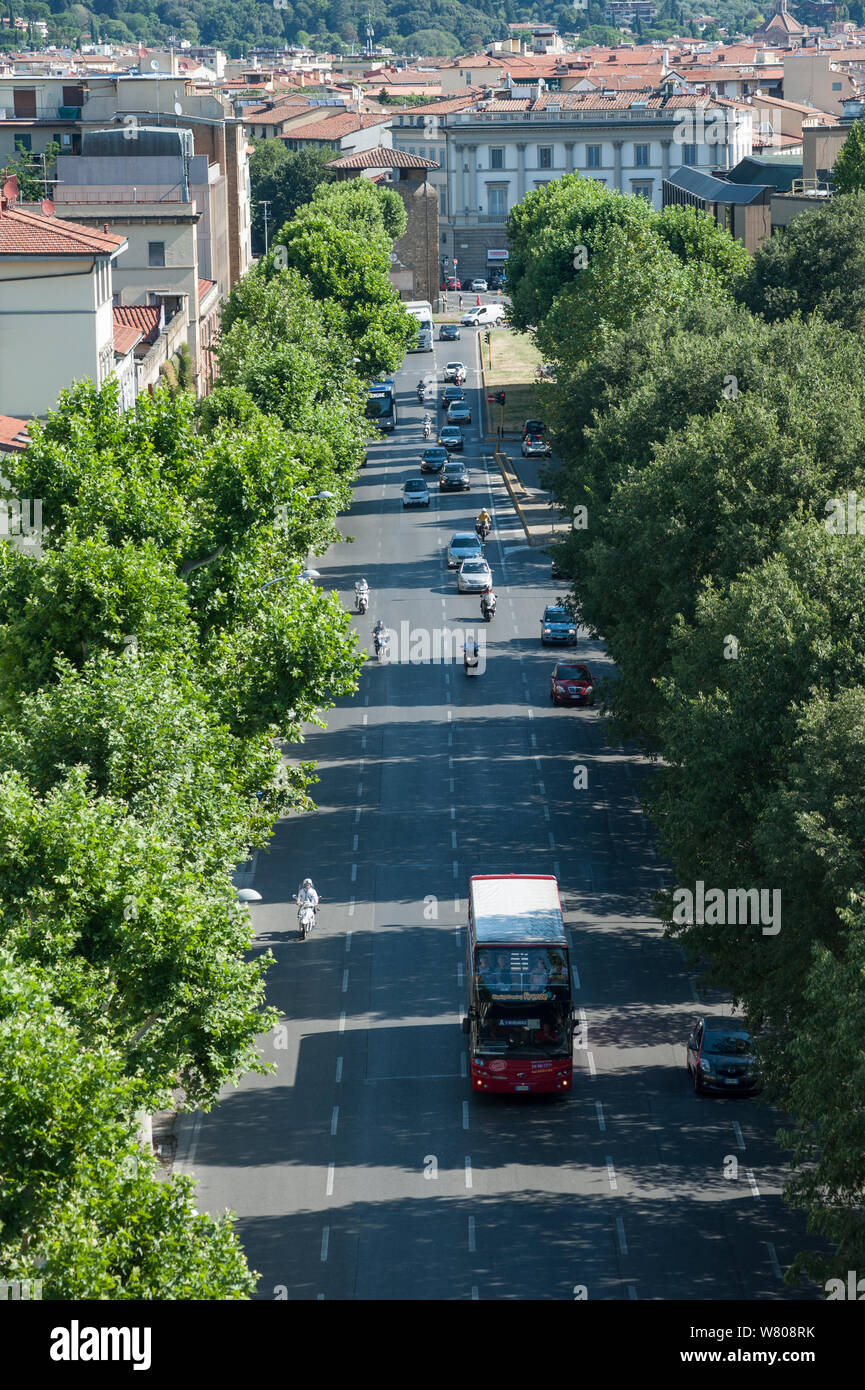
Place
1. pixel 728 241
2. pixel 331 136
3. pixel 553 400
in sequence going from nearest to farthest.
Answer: pixel 553 400 < pixel 728 241 < pixel 331 136

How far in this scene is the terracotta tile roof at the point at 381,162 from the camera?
17200 cm

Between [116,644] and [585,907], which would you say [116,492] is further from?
[585,907]

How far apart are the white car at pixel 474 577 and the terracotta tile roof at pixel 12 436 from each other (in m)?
24.5

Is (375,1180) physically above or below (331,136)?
below

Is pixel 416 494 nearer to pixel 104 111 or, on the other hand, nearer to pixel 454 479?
pixel 454 479

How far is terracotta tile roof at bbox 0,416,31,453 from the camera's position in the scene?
53.5m

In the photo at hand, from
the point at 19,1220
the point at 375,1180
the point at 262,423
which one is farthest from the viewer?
the point at 262,423

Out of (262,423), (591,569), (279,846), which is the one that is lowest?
(279,846)

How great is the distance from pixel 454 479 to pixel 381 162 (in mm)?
81766

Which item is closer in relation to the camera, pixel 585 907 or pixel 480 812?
pixel 585 907

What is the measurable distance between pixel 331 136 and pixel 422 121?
32.5ft

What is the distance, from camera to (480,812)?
54.7 metres

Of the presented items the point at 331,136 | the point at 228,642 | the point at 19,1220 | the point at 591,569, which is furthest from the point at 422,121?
the point at 19,1220

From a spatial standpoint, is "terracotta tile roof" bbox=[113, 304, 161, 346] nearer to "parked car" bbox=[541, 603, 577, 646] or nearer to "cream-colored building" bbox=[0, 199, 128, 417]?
"cream-colored building" bbox=[0, 199, 128, 417]
